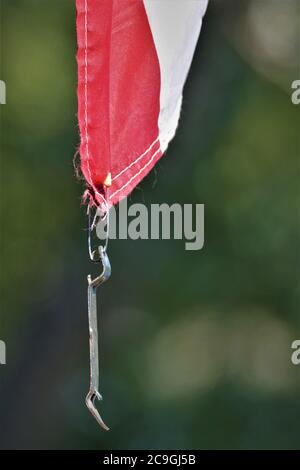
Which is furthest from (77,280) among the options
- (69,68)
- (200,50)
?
(200,50)

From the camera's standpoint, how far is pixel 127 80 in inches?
32.8

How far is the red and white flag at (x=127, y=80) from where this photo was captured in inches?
31.2

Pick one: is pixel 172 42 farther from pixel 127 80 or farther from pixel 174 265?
pixel 174 265

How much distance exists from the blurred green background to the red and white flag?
129 cm

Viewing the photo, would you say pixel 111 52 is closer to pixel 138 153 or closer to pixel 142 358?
pixel 138 153

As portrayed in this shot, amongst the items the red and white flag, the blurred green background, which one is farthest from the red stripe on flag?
the blurred green background

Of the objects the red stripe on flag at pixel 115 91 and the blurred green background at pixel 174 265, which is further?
the blurred green background at pixel 174 265

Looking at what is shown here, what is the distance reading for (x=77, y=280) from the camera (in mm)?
2287

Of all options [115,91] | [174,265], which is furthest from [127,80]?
[174,265]

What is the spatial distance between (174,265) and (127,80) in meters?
1.57

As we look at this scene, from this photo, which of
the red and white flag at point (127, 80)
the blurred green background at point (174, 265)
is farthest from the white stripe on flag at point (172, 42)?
the blurred green background at point (174, 265)

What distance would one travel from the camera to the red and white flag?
792mm

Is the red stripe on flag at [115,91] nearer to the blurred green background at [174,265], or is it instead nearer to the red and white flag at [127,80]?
the red and white flag at [127,80]

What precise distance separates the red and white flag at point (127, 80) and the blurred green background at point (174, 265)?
1287mm
